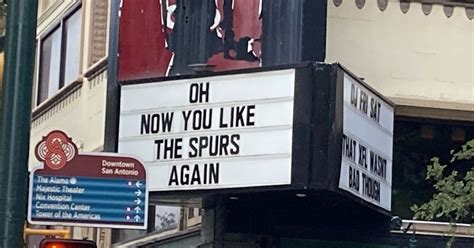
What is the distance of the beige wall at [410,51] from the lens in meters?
18.4

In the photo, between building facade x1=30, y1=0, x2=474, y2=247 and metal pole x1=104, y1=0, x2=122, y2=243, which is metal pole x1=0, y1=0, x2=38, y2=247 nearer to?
building facade x1=30, y1=0, x2=474, y2=247

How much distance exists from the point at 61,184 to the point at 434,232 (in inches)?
367

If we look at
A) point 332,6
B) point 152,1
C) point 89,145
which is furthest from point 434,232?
point 89,145

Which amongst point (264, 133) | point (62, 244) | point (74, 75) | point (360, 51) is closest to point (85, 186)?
point (62, 244)

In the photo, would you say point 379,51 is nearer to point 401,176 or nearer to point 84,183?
point 401,176

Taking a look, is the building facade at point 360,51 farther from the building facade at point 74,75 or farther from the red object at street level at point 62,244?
the red object at street level at point 62,244

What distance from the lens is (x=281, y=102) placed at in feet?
51.9

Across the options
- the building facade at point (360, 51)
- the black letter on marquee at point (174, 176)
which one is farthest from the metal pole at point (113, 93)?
the black letter on marquee at point (174, 176)

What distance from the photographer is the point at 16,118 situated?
9.18 metres

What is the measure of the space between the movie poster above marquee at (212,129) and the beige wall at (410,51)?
8.20 feet

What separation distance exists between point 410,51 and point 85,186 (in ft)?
28.7

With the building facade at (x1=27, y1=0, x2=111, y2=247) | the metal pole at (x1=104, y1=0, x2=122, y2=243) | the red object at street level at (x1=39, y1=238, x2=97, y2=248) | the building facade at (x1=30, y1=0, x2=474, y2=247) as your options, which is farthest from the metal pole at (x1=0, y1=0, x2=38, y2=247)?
the building facade at (x1=27, y1=0, x2=111, y2=247)

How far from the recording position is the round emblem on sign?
1056cm

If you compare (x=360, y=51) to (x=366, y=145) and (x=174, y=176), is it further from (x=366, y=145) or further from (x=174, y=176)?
(x=174, y=176)
